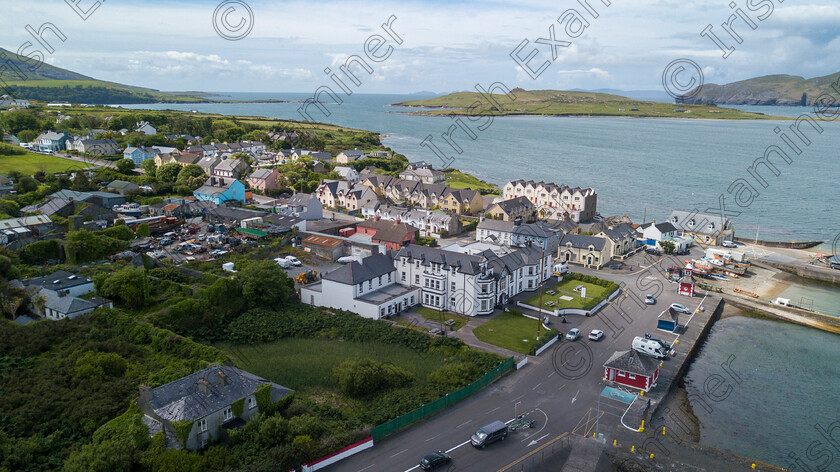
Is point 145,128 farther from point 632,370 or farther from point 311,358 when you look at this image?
point 632,370

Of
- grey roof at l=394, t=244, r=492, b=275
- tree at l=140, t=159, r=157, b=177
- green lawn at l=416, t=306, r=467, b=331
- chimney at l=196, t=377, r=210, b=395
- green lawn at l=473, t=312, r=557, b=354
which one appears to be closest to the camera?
chimney at l=196, t=377, r=210, b=395

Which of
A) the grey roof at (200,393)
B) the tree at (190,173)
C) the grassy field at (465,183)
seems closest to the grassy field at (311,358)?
the grey roof at (200,393)

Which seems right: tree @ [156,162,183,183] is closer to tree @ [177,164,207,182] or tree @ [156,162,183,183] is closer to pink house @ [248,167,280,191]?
tree @ [177,164,207,182]

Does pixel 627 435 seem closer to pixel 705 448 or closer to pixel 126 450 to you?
pixel 705 448

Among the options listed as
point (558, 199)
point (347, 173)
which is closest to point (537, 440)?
point (558, 199)

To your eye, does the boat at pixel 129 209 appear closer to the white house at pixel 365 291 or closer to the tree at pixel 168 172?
the tree at pixel 168 172

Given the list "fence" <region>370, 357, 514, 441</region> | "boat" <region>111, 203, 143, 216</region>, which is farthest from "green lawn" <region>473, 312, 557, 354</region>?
"boat" <region>111, 203, 143, 216</region>
